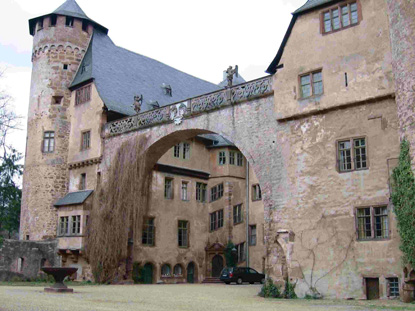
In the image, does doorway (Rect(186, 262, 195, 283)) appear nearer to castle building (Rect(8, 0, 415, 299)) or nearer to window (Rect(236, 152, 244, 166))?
castle building (Rect(8, 0, 415, 299))

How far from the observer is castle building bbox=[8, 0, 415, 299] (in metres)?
16.6

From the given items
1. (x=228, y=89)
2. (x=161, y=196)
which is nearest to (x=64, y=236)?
(x=161, y=196)

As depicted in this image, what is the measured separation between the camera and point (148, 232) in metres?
28.8

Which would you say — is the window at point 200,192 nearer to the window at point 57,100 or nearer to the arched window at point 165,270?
the arched window at point 165,270

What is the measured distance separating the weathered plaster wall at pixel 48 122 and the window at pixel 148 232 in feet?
16.8

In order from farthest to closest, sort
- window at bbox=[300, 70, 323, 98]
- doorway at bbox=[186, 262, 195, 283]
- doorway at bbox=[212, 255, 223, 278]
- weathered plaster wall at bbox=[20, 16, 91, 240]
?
doorway at bbox=[212, 255, 223, 278], doorway at bbox=[186, 262, 195, 283], weathered plaster wall at bbox=[20, 16, 91, 240], window at bbox=[300, 70, 323, 98]

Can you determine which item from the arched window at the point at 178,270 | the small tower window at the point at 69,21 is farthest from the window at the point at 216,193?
the small tower window at the point at 69,21

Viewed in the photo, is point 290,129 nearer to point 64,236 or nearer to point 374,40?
point 374,40

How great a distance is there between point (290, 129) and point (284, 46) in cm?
319

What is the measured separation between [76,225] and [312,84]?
15724 mm

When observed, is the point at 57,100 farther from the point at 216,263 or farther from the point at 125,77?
the point at 216,263

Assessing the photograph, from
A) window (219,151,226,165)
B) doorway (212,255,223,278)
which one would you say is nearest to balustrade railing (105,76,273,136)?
window (219,151,226,165)

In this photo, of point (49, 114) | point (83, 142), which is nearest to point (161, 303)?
point (83, 142)

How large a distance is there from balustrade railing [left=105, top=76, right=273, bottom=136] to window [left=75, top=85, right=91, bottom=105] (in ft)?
8.40
